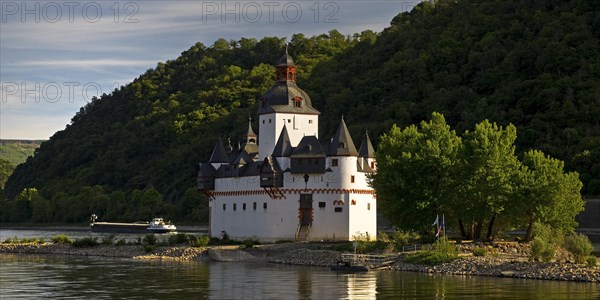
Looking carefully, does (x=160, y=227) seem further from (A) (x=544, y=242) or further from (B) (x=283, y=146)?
(A) (x=544, y=242)

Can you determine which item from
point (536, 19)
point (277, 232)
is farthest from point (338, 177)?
point (536, 19)

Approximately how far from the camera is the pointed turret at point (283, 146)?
106625 mm

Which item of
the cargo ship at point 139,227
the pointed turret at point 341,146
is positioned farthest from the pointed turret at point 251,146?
the cargo ship at point 139,227

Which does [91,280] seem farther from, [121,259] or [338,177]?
[338,177]

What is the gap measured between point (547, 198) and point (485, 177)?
223 inches

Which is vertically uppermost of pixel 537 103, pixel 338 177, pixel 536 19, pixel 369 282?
pixel 536 19

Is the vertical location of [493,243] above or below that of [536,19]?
below

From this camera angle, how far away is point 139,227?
177125 mm

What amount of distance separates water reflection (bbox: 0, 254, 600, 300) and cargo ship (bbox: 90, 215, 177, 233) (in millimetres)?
81039

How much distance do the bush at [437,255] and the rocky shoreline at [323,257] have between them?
2.33 feet

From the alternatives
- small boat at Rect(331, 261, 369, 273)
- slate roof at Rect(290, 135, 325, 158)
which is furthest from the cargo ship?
small boat at Rect(331, 261, 369, 273)

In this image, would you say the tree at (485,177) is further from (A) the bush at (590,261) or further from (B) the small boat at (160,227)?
(B) the small boat at (160,227)

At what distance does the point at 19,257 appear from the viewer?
103938 millimetres

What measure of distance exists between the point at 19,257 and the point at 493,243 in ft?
149
